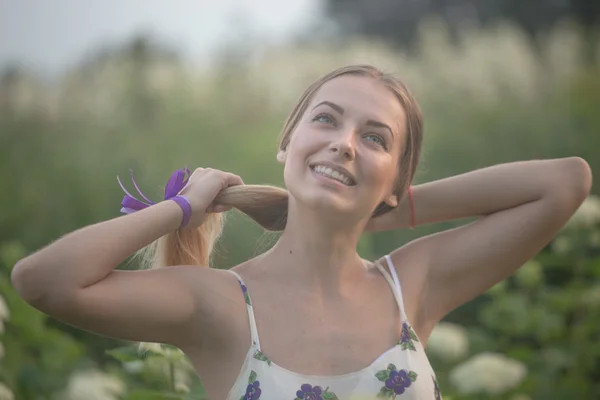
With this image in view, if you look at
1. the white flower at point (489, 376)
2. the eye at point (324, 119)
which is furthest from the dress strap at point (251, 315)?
the white flower at point (489, 376)

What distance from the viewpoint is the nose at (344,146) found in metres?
1.72

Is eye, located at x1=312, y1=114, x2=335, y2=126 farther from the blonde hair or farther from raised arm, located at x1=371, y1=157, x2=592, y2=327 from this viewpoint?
raised arm, located at x1=371, y1=157, x2=592, y2=327

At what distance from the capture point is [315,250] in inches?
71.6

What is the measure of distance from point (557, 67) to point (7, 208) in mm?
3630

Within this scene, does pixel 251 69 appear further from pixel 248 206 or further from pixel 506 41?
pixel 248 206

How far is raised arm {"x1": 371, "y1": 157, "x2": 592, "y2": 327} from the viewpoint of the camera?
1941mm

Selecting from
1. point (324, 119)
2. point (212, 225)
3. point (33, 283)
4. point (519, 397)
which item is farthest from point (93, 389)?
point (519, 397)

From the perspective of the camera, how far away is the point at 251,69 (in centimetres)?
532

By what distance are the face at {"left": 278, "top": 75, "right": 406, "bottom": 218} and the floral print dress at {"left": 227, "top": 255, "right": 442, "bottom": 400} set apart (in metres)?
0.24

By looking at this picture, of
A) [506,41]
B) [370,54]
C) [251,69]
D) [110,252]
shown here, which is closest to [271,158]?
[251,69]

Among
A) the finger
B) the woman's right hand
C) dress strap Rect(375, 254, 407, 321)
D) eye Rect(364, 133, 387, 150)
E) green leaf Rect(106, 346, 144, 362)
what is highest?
eye Rect(364, 133, 387, 150)

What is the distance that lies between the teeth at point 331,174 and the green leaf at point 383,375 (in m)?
0.36

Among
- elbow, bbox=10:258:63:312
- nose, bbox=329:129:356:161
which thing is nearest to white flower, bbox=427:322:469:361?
nose, bbox=329:129:356:161

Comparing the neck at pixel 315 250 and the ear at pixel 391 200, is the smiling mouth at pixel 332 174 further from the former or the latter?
the ear at pixel 391 200
